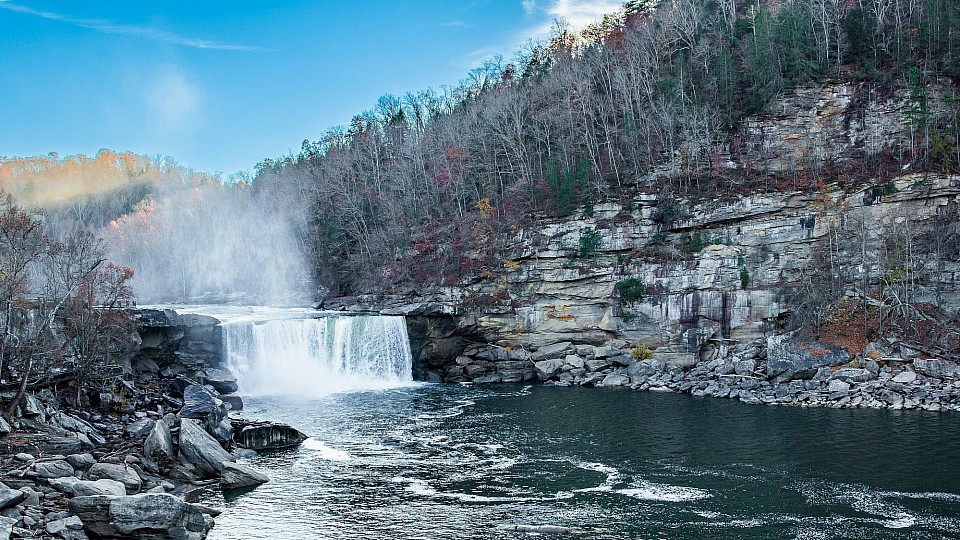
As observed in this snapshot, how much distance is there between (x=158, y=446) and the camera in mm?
22891

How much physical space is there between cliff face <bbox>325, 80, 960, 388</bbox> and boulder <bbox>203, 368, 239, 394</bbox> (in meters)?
13.6

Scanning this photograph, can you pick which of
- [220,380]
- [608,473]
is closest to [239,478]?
[608,473]

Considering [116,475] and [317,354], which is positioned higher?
[317,354]

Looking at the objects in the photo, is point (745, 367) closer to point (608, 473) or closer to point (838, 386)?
point (838, 386)

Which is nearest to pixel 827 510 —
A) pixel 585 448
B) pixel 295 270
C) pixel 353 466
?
pixel 585 448

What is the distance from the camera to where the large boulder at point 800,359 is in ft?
125

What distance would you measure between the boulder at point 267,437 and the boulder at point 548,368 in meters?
20.7

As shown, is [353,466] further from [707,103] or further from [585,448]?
[707,103]

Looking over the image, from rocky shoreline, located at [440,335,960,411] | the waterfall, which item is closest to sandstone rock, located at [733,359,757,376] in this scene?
rocky shoreline, located at [440,335,960,411]

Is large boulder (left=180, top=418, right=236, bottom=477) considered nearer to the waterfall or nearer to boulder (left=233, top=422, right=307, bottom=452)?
boulder (left=233, top=422, right=307, bottom=452)

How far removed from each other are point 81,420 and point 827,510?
84.1 ft

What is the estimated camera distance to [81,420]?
25.1 metres

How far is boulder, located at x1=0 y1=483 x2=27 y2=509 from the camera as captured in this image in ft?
52.9

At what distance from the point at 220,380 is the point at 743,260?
110ft
